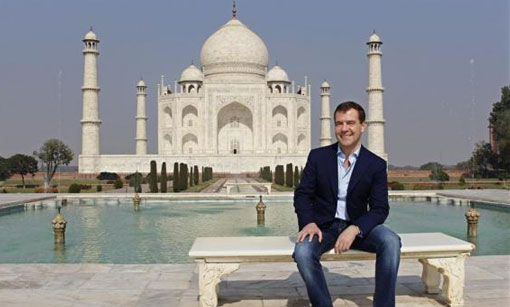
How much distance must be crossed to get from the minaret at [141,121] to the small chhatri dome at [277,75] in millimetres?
8399

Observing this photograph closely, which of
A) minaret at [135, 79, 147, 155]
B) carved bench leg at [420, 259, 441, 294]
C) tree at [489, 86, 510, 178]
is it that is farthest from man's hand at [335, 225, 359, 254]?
minaret at [135, 79, 147, 155]

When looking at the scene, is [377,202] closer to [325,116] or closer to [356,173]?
[356,173]

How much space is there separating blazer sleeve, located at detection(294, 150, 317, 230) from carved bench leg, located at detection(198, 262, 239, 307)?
1.48 ft

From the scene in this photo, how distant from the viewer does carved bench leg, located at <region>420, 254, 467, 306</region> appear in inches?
117

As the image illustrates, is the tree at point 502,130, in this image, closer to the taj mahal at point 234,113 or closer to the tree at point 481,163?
the tree at point 481,163

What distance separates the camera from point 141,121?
114 feet

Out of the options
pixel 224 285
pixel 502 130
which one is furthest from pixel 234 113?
pixel 224 285

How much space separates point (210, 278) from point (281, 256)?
388mm

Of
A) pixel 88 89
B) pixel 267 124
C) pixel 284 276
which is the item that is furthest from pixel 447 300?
pixel 267 124

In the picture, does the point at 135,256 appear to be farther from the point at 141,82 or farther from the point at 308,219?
the point at 141,82

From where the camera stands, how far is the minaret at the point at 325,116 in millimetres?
36312

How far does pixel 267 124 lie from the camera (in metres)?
34.6

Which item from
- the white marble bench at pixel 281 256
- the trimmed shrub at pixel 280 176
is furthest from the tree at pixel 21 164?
the white marble bench at pixel 281 256

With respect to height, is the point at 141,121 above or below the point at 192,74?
below
